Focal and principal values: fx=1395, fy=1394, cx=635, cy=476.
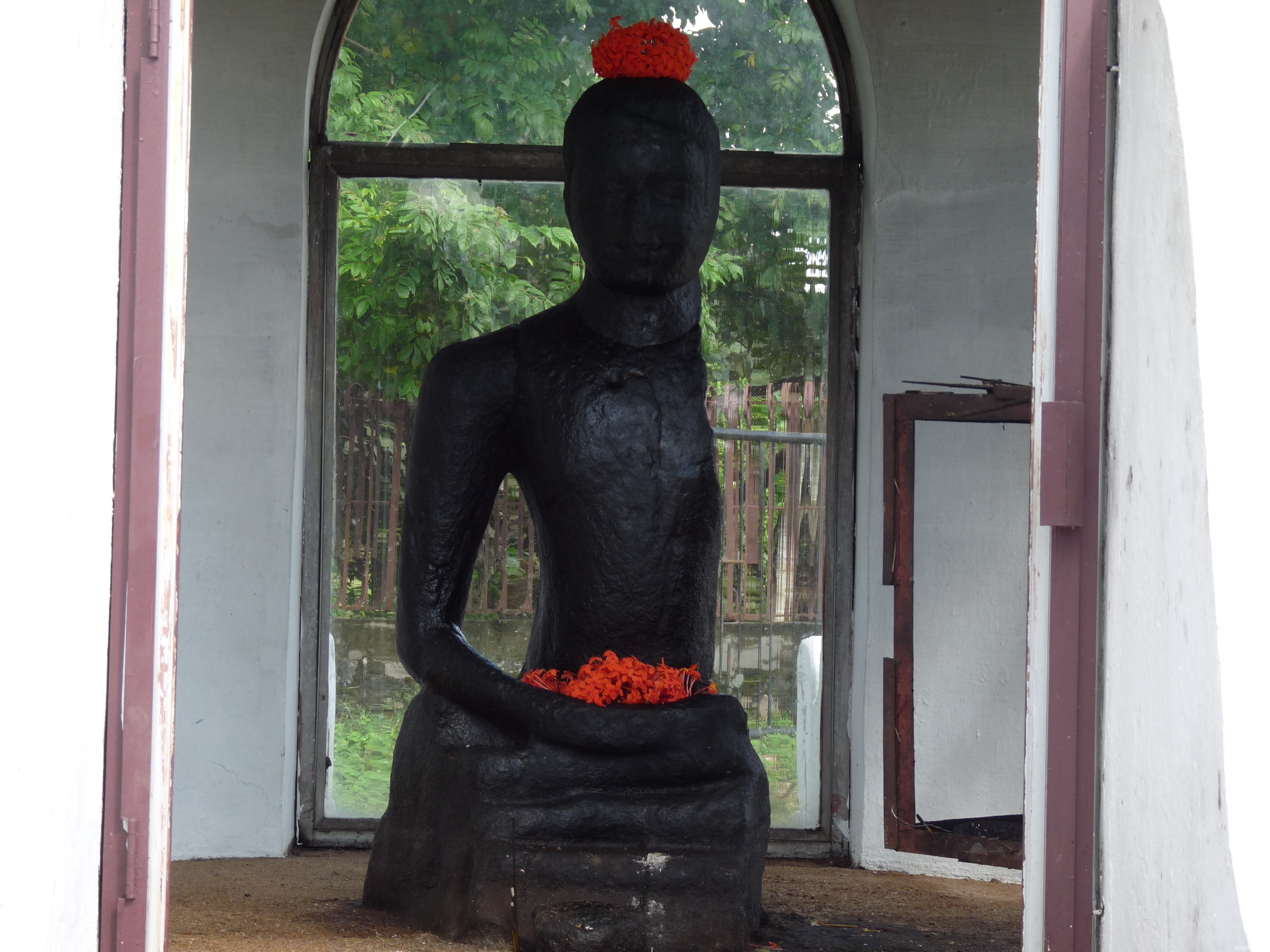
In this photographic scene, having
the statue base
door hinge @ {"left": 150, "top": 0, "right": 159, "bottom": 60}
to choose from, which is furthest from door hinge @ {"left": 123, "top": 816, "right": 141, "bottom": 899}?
the statue base

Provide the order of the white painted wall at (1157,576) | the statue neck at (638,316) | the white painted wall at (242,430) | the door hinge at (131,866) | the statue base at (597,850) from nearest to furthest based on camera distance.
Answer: the white painted wall at (1157,576)
the door hinge at (131,866)
the statue base at (597,850)
the statue neck at (638,316)
the white painted wall at (242,430)

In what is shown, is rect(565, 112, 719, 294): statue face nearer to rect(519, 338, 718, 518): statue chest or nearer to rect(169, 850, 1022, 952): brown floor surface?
rect(519, 338, 718, 518): statue chest

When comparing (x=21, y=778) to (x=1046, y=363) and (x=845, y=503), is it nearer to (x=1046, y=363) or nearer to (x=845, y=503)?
(x=1046, y=363)

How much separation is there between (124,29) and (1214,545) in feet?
5.95

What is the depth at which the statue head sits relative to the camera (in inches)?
149

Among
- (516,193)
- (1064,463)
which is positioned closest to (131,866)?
(1064,463)

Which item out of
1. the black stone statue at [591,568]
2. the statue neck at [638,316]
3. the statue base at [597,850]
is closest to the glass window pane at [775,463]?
the black stone statue at [591,568]

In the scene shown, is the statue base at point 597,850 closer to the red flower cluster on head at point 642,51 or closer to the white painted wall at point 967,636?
the white painted wall at point 967,636

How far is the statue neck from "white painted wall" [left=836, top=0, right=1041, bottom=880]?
143cm

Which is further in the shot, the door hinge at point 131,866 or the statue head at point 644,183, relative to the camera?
the statue head at point 644,183

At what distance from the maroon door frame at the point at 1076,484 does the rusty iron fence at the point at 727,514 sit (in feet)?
10.4

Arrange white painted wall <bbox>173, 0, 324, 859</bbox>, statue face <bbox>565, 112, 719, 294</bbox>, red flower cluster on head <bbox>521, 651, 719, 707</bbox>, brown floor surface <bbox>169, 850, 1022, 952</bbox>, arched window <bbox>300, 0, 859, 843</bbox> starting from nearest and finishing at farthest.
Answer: brown floor surface <bbox>169, 850, 1022, 952</bbox>
red flower cluster on head <bbox>521, 651, 719, 707</bbox>
statue face <bbox>565, 112, 719, 294</bbox>
white painted wall <bbox>173, 0, 324, 859</bbox>
arched window <bbox>300, 0, 859, 843</bbox>

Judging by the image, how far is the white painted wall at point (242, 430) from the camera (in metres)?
5.02

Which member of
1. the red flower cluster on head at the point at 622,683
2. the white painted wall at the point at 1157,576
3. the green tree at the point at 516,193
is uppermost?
the green tree at the point at 516,193
